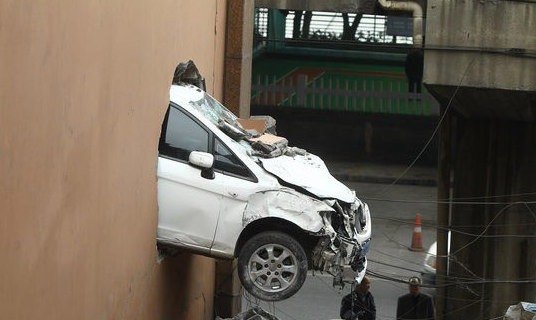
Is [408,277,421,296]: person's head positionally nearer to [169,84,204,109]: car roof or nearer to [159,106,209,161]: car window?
[169,84,204,109]: car roof

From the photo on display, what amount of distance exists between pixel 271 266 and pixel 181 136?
56.9 inches

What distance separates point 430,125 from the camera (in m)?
31.3

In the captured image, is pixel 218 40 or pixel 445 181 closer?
pixel 218 40

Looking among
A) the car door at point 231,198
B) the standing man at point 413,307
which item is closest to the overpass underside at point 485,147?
the standing man at point 413,307

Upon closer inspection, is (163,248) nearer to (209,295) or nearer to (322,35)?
(209,295)

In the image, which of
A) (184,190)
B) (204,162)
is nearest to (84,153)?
(204,162)

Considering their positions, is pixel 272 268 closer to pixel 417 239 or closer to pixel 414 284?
pixel 414 284

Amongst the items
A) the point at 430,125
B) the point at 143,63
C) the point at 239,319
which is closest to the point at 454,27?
the point at 239,319

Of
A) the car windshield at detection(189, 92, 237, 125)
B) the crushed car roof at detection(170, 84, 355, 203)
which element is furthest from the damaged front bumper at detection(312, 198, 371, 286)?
the car windshield at detection(189, 92, 237, 125)

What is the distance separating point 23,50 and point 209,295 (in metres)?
8.80

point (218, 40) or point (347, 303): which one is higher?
point (218, 40)

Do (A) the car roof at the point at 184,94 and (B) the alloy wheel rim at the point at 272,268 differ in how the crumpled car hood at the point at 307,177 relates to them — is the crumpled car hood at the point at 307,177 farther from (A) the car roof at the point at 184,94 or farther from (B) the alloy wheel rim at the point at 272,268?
(A) the car roof at the point at 184,94

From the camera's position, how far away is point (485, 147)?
687 inches

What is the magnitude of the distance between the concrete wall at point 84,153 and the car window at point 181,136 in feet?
0.50
